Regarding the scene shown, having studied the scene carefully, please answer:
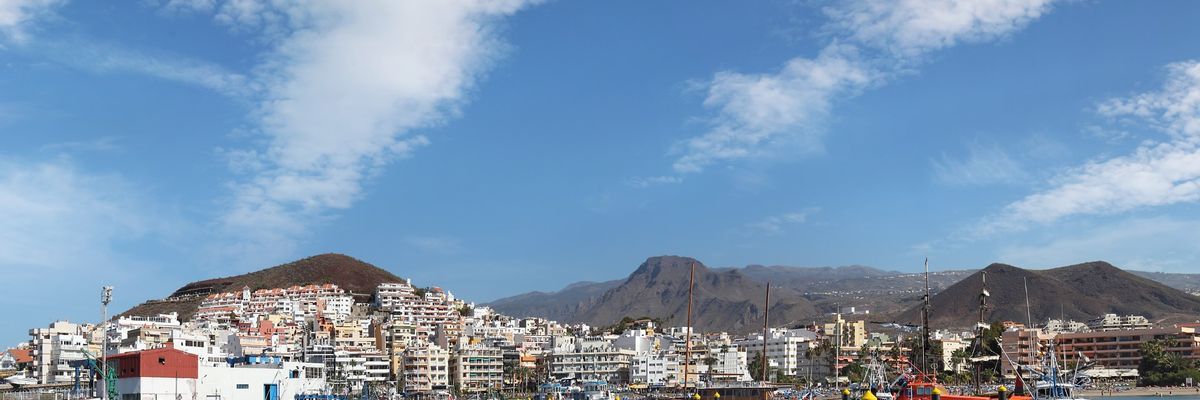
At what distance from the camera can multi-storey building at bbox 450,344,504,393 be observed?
142 meters

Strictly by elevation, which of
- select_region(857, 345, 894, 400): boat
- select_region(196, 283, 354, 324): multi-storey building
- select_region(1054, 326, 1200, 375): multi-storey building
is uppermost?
select_region(196, 283, 354, 324): multi-storey building

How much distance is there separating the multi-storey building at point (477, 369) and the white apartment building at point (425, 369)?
179 cm

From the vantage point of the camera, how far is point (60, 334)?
423 ft

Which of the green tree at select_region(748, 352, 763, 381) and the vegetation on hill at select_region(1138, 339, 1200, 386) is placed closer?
the vegetation on hill at select_region(1138, 339, 1200, 386)

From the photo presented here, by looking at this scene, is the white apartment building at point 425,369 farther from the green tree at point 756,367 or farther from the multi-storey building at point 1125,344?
the multi-storey building at point 1125,344

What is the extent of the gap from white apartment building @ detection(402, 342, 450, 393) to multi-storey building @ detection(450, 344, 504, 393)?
1.79 meters

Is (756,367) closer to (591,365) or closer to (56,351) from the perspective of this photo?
(591,365)

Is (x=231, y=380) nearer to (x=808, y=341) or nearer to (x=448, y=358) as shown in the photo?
(x=448, y=358)

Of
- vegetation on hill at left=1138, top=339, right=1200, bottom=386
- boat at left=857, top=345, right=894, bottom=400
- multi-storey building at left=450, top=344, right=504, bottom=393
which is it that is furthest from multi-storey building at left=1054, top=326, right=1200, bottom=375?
boat at left=857, top=345, right=894, bottom=400

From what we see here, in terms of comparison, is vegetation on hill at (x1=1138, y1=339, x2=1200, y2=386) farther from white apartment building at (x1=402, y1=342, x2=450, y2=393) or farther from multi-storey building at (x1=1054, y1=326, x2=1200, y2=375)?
white apartment building at (x1=402, y1=342, x2=450, y2=393)

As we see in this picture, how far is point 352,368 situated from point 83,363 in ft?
192

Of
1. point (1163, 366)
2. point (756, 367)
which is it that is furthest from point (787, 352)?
point (1163, 366)

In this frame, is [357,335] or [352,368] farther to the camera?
[357,335]

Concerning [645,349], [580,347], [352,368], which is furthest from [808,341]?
[352,368]
